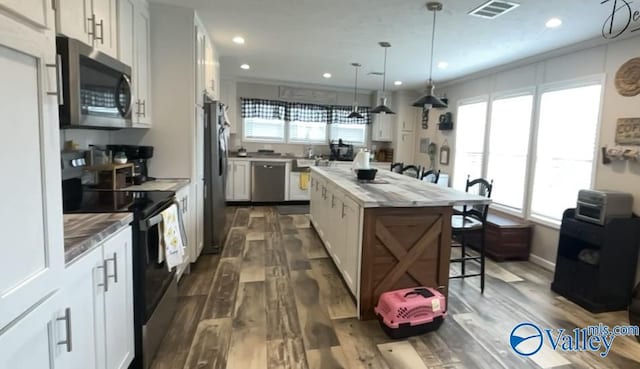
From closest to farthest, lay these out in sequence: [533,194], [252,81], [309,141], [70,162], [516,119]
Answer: [70,162] → [533,194] → [516,119] → [252,81] → [309,141]

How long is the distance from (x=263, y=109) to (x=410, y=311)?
17.7 feet

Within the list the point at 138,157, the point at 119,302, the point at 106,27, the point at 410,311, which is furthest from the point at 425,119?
the point at 119,302

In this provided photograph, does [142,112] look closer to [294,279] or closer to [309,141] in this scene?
[294,279]

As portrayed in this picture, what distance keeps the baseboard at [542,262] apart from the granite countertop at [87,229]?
408cm

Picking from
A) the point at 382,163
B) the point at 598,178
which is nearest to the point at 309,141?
the point at 382,163

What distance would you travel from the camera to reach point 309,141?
7.25 meters

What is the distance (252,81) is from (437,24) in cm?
431

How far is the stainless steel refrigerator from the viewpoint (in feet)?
11.9

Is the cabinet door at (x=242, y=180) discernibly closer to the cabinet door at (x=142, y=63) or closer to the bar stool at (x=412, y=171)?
the bar stool at (x=412, y=171)

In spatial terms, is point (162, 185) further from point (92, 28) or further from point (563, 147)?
point (563, 147)

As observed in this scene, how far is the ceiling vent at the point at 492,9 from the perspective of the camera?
261 cm

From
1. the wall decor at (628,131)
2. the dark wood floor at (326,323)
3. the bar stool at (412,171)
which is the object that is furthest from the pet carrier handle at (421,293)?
the bar stool at (412,171)

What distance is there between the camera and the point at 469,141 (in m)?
5.44

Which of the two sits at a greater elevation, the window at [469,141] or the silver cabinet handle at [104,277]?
the window at [469,141]
